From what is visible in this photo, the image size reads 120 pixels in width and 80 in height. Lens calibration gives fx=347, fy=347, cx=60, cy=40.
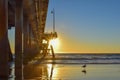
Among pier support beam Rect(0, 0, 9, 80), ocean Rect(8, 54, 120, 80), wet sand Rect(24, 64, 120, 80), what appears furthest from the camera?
ocean Rect(8, 54, 120, 80)

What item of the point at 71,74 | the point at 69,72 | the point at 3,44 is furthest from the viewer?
the point at 69,72

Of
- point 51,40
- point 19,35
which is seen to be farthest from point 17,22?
point 51,40

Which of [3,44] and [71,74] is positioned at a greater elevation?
[3,44]

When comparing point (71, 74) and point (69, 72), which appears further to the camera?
point (69, 72)

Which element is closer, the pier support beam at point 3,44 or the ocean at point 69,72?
the pier support beam at point 3,44

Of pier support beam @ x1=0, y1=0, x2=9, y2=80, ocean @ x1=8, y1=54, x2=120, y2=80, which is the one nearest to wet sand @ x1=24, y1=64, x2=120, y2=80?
ocean @ x1=8, y1=54, x2=120, y2=80

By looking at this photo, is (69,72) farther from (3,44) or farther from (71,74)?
(3,44)

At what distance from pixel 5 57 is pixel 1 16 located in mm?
1639

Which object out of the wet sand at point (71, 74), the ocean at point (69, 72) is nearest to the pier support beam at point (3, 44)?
the ocean at point (69, 72)

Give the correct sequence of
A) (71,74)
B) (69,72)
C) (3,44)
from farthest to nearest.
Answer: (69,72), (71,74), (3,44)

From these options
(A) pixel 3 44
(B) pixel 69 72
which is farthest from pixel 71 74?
(A) pixel 3 44

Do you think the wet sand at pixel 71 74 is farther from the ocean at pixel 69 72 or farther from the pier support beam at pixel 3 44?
the pier support beam at pixel 3 44

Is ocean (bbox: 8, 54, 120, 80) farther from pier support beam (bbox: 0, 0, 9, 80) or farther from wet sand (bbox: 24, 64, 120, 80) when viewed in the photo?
pier support beam (bbox: 0, 0, 9, 80)

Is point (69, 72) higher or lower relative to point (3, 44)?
lower
